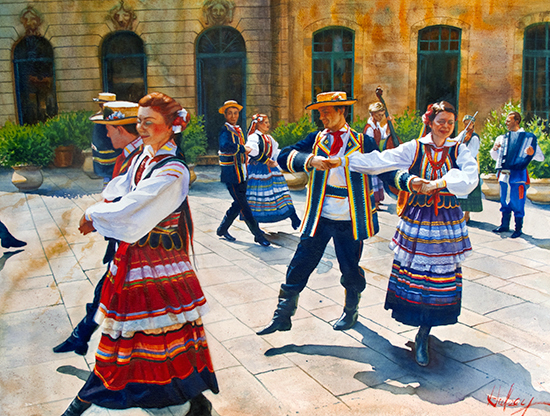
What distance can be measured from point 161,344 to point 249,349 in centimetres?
116

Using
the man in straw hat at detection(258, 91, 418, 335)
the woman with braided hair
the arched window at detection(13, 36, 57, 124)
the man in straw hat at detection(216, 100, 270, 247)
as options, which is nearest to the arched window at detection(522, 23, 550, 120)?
the woman with braided hair

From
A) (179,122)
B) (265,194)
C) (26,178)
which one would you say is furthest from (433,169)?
(26,178)

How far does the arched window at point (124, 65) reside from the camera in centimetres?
450

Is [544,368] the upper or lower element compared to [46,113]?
lower

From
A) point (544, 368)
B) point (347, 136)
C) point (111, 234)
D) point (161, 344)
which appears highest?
point (347, 136)

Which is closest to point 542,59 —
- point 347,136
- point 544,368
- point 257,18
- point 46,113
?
point 347,136

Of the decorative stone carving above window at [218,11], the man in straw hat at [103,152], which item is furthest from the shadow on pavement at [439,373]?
the decorative stone carving above window at [218,11]

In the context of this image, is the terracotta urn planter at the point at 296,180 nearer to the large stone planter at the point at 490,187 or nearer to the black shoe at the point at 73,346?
the large stone planter at the point at 490,187

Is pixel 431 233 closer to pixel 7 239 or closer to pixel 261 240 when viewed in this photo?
pixel 261 240

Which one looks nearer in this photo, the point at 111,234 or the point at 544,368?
the point at 111,234

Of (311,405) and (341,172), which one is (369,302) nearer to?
(341,172)

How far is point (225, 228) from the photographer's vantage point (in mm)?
6672

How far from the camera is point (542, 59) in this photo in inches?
223
